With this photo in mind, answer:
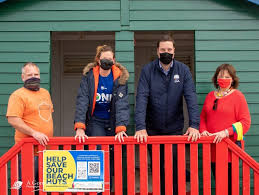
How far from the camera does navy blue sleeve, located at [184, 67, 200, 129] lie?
3.19 metres

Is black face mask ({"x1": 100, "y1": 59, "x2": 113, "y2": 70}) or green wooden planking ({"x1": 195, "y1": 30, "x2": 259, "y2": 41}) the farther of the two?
green wooden planking ({"x1": 195, "y1": 30, "x2": 259, "y2": 41})

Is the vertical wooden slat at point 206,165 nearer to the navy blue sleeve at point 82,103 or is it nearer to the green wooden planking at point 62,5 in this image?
the navy blue sleeve at point 82,103

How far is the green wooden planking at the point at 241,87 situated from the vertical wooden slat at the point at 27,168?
2.45m

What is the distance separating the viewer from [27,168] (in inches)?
116

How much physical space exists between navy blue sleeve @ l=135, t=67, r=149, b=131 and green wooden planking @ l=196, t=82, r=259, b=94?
1.15m

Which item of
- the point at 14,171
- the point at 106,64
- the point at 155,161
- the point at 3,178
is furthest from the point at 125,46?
the point at 3,178

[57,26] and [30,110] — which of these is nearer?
[30,110]

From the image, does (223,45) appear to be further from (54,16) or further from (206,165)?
(54,16)

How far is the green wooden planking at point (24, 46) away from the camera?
4.07 m

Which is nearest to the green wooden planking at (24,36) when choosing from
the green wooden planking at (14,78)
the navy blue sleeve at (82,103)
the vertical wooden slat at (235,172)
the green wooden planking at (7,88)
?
the green wooden planking at (14,78)

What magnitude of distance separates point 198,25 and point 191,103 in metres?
1.45

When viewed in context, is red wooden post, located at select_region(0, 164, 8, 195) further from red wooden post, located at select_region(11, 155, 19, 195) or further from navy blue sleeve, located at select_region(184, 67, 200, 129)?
navy blue sleeve, located at select_region(184, 67, 200, 129)

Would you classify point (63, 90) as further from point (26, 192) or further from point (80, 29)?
point (26, 192)

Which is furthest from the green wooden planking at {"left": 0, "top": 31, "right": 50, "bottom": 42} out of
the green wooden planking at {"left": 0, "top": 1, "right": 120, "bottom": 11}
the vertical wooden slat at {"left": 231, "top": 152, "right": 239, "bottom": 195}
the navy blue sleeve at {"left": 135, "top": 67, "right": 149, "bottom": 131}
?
the vertical wooden slat at {"left": 231, "top": 152, "right": 239, "bottom": 195}
